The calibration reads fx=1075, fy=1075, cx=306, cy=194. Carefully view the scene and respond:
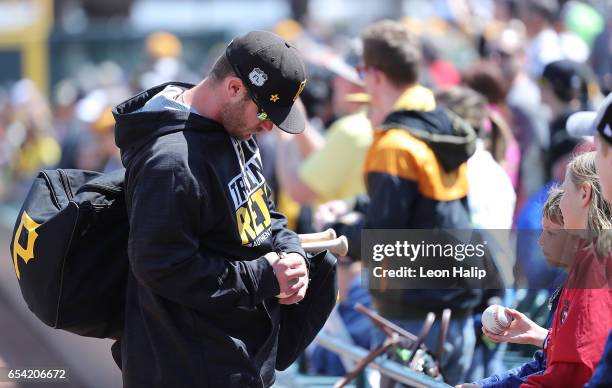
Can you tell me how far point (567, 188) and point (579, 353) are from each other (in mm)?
569

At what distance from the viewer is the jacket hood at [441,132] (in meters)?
4.87

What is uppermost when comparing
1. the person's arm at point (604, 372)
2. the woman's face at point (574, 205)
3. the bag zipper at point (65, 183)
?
the woman's face at point (574, 205)

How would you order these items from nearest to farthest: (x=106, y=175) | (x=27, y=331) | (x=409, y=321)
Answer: (x=106, y=175), (x=409, y=321), (x=27, y=331)

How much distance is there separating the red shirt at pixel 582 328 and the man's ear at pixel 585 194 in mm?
184

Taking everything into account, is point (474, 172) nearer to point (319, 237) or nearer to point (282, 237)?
point (319, 237)

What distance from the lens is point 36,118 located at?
14.1 m

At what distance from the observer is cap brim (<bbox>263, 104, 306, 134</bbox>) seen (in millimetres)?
3328

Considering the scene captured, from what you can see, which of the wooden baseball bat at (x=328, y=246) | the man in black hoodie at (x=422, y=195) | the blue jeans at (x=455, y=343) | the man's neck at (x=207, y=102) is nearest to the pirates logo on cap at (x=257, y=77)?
the man's neck at (x=207, y=102)

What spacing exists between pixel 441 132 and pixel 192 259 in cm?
203

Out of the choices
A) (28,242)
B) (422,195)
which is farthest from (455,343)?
(28,242)

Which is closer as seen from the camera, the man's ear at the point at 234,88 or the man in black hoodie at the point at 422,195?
the man's ear at the point at 234,88

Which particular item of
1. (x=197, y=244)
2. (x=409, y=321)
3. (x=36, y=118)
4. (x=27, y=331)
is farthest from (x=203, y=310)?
(x=36, y=118)

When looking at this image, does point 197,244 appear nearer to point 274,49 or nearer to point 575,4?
point 274,49

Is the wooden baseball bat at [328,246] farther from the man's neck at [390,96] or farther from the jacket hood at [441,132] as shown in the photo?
the man's neck at [390,96]
